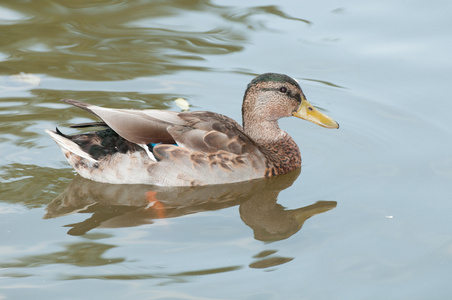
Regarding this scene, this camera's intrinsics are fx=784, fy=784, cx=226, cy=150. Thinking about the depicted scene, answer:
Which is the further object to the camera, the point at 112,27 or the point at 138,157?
the point at 112,27

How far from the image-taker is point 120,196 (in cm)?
720

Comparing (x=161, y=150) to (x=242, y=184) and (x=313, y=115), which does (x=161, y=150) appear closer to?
(x=242, y=184)

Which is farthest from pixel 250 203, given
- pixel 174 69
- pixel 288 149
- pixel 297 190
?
pixel 174 69

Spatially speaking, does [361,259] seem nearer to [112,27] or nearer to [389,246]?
[389,246]

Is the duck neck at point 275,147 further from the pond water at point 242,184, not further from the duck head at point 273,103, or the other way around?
the pond water at point 242,184

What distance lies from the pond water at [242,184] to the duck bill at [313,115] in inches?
14.9

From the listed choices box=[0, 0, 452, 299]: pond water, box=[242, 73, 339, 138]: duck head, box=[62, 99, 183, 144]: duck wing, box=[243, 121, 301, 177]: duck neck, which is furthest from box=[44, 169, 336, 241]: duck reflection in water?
box=[242, 73, 339, 138]: duck head

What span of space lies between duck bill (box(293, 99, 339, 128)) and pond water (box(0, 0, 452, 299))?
0.38m

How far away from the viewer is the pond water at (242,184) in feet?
18.7

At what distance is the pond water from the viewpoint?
5.71 meters

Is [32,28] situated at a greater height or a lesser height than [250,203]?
greater

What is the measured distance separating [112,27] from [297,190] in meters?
4.81

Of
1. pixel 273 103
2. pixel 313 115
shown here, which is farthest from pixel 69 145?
pixel 313 115

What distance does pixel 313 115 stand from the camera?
26.2 feet
